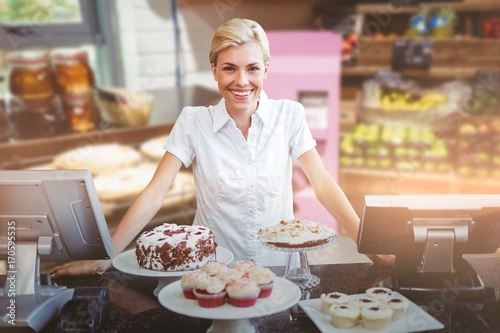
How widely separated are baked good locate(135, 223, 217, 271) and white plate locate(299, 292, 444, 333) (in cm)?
33

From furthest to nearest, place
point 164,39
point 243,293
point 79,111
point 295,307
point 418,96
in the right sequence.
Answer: point 418,96 < point 164,39 < point 79,111 < point 295,307 < point 243,293

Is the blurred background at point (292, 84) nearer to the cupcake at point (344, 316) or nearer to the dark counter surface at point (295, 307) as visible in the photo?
the dark counter surface at point (295, 307)

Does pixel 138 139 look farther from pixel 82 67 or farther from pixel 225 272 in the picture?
pixel 225 272

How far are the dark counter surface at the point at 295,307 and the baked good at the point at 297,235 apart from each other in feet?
0.58

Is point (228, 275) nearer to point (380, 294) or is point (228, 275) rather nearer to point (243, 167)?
point (380, 294)

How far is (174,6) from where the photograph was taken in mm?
3648

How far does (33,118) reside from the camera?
2922mm

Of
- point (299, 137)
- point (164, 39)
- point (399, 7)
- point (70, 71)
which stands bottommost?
point (299, 137)

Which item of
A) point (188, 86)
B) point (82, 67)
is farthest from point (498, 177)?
point (82, 67)

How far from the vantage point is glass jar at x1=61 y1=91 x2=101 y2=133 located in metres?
3.01

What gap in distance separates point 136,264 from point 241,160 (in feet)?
2.11

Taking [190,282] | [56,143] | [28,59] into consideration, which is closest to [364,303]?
[190,282]

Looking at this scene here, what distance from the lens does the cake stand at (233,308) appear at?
50.1 inches

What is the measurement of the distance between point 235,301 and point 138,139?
197 centimetres
